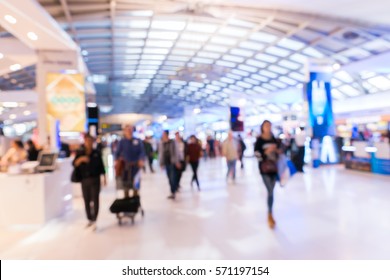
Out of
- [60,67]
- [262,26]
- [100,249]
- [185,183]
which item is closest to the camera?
[100,249]

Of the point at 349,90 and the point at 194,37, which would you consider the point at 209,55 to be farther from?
the point at 349,90

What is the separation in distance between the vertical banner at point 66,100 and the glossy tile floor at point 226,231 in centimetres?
220

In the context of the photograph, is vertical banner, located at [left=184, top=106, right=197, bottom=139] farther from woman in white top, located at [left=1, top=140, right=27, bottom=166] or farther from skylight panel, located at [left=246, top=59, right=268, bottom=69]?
woman in white top, located at [left=1, top=140, right=27, bottom=166]

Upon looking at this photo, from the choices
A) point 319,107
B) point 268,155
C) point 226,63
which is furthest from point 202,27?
point 268,155

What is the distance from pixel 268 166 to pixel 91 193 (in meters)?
2.51

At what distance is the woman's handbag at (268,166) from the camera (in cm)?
440

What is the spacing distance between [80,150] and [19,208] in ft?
4.38

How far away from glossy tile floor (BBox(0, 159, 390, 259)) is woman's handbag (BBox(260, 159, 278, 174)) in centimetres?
74
